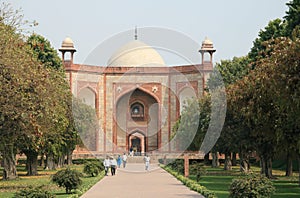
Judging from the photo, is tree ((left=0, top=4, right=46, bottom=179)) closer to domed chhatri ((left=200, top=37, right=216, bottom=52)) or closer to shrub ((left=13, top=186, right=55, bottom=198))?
shrub ((left=13, top=186, right=55, bottom=198))

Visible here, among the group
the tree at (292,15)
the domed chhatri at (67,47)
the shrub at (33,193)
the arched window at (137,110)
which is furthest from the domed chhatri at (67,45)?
the shrub at (33,193)

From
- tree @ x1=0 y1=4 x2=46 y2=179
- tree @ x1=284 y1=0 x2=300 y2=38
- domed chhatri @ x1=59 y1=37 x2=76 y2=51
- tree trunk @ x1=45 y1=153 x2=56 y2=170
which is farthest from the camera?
domed chhatri @ x1=59 y1=37 x2=76 y2=51

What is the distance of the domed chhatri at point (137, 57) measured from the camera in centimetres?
4784

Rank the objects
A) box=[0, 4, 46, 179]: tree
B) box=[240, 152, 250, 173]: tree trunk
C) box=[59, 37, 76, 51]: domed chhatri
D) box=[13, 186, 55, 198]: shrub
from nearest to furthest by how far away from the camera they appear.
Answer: box=[13, 186, 55, 198]: shrub → box=[0, 4, 46, 179]: tree → box=[240, 152, 250, 173]: tree trunk → box=[59, 37, 76, 51]: domed chhatri

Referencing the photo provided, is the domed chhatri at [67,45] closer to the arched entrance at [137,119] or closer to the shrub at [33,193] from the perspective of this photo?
the arched entrance at [137,119]

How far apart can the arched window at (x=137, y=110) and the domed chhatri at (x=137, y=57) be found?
11.9 ft

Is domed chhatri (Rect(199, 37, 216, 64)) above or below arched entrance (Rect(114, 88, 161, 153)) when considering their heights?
above

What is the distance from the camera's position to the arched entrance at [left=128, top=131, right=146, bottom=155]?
161 feet

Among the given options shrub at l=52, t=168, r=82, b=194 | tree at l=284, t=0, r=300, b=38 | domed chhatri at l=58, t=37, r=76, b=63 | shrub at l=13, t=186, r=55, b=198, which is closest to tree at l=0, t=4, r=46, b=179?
shrub at l=52, t=168, r=82, b=194

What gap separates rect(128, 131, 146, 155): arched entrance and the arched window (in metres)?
1.57

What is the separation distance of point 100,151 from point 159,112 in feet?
20.7

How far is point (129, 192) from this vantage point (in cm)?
1523

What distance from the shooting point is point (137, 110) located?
159 ft

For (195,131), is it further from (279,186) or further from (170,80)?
(170,80)
